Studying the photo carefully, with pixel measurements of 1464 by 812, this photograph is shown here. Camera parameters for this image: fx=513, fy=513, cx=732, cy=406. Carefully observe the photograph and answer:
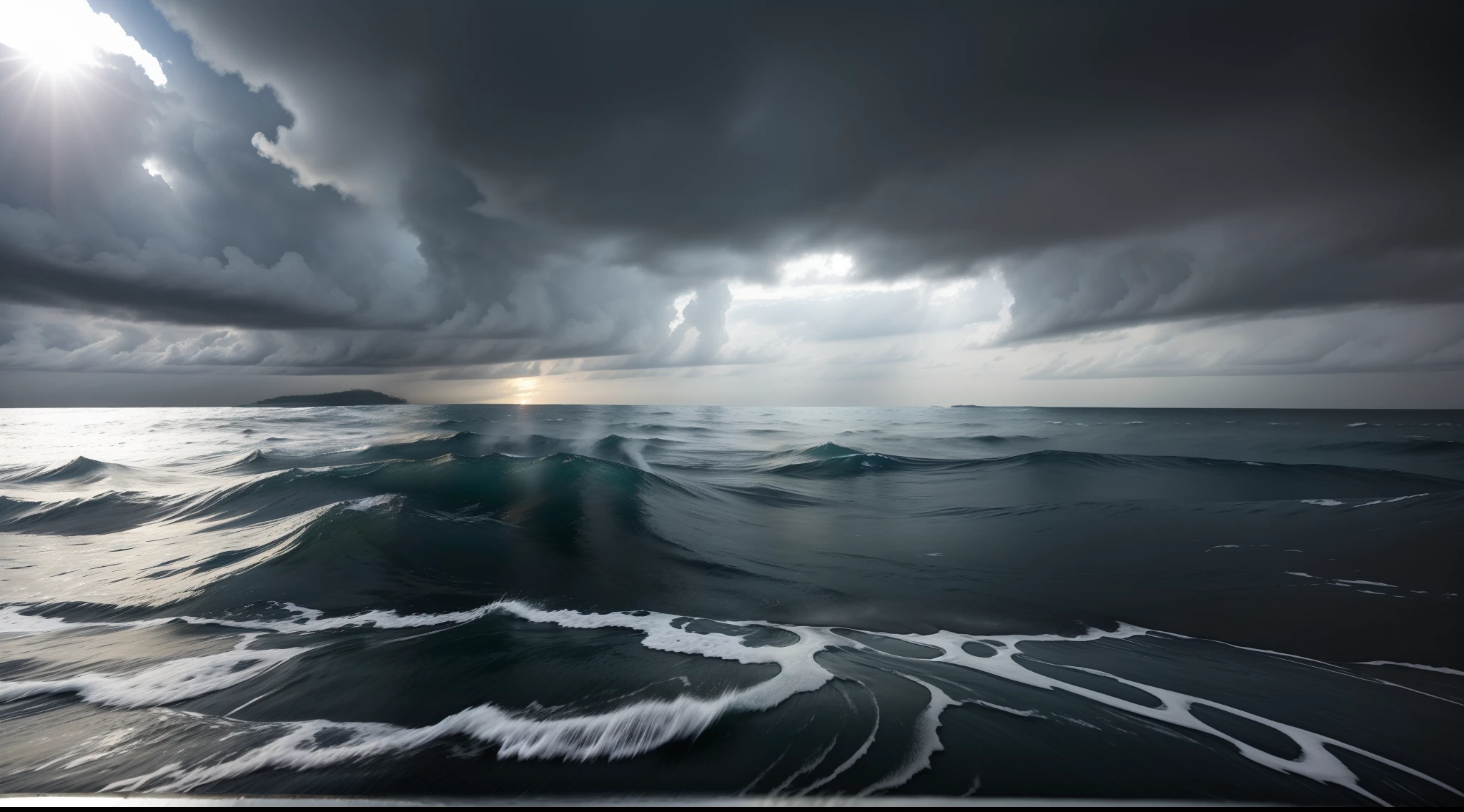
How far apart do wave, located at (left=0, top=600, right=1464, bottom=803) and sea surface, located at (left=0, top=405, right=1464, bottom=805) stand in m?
0.04

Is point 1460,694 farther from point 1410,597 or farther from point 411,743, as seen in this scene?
point 411,743

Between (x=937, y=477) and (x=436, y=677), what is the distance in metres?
22.4

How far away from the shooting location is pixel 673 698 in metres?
5.29

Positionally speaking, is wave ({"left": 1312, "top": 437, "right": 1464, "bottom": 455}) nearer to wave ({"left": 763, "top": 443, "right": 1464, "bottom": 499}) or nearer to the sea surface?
wave ({"left": 763, "top": 443, "right": 1464, "bottom": 499})

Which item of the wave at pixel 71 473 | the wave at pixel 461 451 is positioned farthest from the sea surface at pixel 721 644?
the wave at pixel 461 451

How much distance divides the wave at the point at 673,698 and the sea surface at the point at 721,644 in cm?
4

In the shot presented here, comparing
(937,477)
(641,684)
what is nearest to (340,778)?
(641,684)

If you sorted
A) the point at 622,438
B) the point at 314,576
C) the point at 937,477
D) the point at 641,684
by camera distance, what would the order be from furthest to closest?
the point at 622,438 < the point at 937,477 < the point at 314,576 < the point at 641,684

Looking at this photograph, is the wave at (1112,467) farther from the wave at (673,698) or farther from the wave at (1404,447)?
the wave at (673,698)

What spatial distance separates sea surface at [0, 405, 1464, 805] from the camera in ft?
14.0

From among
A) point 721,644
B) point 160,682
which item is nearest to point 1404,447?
point 721,644

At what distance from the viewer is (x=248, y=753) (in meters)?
4.36

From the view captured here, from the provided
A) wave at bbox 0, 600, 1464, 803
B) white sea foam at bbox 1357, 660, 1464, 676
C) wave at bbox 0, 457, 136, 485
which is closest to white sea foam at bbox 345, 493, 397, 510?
wave at bbox 0, 600, 1464, 803

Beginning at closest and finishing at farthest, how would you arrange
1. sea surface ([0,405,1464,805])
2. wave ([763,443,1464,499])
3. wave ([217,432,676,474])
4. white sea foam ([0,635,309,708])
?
1. sea surface ([0,405,1464,805])
2. white sea foam ([0,635,309,708])
3. wave ([763,443,1464,499])
4. wave ([217,432,676,474])
